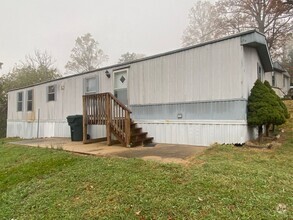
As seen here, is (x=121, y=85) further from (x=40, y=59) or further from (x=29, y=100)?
(x=40, y=59)

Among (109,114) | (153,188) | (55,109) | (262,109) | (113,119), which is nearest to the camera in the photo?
(153,188)

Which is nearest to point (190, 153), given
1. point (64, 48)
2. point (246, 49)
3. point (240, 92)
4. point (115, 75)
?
point (240, 92)

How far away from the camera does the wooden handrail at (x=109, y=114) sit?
710 cm

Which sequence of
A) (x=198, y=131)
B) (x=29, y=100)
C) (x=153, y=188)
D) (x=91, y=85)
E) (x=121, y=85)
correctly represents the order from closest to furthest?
(x=153, y=188)
(x=198, y=131)
(x=121, y=85)
(x=91, y=85)
(x=29, y=100)

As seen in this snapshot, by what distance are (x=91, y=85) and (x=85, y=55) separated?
23.5 metres

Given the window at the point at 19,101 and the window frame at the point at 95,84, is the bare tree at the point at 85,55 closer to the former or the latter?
the window at the point at 19,101

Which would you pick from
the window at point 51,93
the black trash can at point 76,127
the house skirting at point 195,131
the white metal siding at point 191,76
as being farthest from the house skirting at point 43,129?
the white metal siding at point 191,76

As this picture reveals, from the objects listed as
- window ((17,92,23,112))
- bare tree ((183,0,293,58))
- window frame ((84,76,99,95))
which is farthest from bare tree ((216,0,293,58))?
window ((17,92,23,112))

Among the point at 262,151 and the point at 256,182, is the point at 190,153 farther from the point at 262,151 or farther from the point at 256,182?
the point at 256,182

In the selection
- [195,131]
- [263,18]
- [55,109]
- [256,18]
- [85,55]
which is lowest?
[195,131]

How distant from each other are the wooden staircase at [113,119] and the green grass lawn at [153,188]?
2008 mm

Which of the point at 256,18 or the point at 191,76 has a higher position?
the point at 256,18

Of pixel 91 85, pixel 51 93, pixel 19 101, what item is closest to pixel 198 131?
pixel 91 85

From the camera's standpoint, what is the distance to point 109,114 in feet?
23.7
